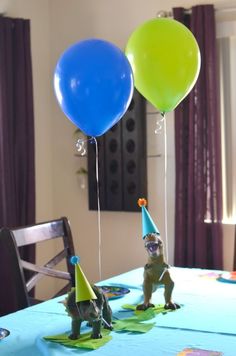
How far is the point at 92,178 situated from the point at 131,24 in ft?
3.36

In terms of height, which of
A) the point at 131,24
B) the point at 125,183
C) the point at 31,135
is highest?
the point at 131,24

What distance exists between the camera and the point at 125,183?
3.49 metres

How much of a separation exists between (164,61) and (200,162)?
4.15ft

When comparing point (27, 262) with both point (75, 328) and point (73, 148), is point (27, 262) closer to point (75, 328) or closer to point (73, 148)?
point (75, 328)

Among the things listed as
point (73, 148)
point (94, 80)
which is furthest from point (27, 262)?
point (73, 148)

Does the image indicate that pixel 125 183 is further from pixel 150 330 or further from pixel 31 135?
pixel 150 330

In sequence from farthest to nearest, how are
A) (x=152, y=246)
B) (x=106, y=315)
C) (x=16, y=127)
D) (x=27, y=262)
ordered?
(x=16, y=127)
(x=27, y=262)
(x=152, y=246)
(x=106, y=315)

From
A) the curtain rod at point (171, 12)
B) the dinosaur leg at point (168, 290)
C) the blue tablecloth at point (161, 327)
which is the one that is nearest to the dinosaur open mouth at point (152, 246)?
the dinosaur leg at point (168, 290)

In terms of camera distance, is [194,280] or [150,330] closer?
[150,330]

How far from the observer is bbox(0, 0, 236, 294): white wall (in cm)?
347

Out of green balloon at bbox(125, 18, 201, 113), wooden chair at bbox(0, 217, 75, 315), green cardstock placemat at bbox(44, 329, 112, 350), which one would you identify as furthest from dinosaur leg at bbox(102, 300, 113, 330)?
green balloon at bbox(125, 18, 201, 113)

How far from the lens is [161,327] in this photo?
1.60 m

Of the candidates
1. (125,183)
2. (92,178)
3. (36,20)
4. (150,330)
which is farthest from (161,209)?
(150,330)

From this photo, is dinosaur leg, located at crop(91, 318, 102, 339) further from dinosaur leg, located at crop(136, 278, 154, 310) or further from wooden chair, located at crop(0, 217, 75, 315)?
wooden chair, located at crop(0, 217, 75, 315)
